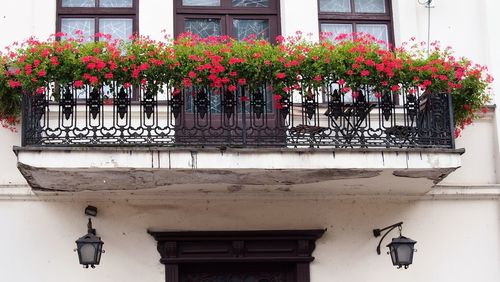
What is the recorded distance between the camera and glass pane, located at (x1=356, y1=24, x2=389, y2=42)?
11.3 m

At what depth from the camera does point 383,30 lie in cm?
1138

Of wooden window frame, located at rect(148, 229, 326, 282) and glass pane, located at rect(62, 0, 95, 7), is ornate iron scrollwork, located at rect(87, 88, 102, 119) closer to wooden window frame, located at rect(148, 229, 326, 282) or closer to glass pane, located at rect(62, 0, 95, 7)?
wooden window frame, located at rect(148, 229, 326, 282)

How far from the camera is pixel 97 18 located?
11.0 m

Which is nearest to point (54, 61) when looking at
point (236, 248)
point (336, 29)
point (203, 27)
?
point (203, 27)

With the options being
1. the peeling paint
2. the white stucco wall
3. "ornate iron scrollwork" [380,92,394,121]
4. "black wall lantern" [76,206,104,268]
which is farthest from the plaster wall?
"ornate iron scrollwork" [380,92,394,121]

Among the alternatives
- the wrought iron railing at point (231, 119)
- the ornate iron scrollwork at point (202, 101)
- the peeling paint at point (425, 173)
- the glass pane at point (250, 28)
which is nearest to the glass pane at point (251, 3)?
the glass pane at point (250, 28)

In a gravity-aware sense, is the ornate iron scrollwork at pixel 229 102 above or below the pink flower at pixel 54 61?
below

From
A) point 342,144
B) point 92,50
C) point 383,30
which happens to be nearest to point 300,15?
point 383,30

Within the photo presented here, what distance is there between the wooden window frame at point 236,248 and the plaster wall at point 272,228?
0.10 m

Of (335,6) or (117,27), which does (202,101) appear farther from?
(335,6)

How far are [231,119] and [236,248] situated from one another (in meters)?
1.45

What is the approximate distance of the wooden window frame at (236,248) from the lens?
32.7 feet

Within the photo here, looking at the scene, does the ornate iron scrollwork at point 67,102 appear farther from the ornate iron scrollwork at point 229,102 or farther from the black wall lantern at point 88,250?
the ornate iron scrollwork at point 229,102

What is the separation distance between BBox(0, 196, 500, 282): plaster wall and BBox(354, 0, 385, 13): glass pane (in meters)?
2.57
